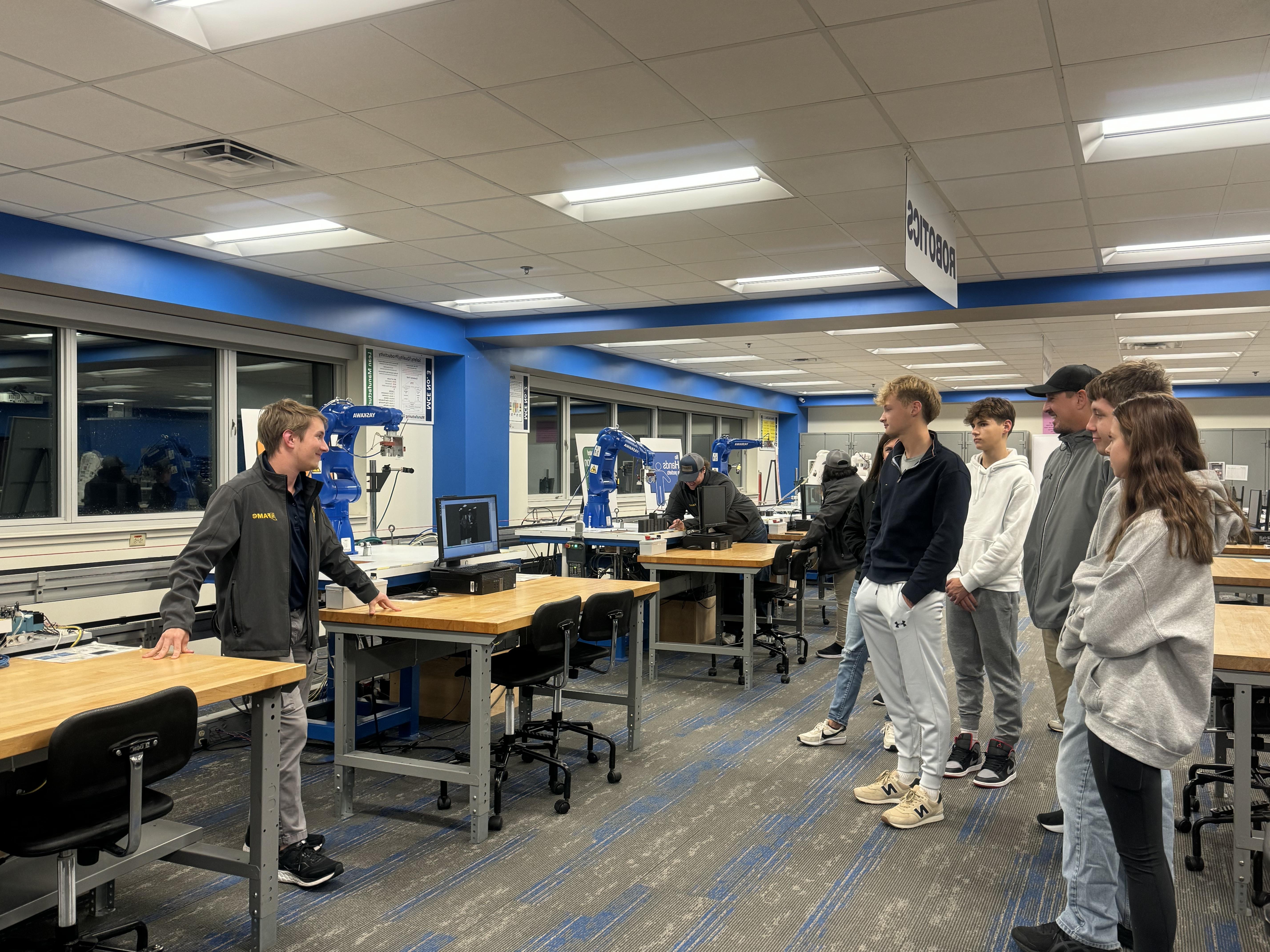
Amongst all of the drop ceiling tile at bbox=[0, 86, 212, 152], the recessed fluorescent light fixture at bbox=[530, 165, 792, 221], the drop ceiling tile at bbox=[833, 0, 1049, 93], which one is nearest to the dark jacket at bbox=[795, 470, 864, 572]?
the recessed fluorescent light fixture at bbox=[530, 165, 792, 221]

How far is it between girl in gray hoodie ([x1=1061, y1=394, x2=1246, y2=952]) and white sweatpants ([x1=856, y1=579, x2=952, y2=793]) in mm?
1221

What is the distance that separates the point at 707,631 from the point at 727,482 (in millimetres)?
1095

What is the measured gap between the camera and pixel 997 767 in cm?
372

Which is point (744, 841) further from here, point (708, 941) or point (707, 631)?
point (707, 631)

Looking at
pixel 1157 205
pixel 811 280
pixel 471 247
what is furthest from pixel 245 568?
pixel 811 280

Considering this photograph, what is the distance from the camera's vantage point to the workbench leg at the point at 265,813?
2404 mm

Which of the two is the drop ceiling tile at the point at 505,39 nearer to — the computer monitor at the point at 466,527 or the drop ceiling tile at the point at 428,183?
the drop ceiling tile at the point at 428,183

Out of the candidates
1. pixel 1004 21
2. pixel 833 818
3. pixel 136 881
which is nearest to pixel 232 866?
pixel 136 881

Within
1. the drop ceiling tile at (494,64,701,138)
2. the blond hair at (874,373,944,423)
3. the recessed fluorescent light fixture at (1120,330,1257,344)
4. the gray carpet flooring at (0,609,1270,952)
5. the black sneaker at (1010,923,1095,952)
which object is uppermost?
the drop ceiling tile at (494,64,701,138)

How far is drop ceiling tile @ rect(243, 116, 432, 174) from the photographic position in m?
3.56

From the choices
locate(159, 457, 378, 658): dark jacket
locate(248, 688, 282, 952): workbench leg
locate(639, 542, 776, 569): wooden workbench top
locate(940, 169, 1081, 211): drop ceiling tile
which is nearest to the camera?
locate(248, 688, 282, 952): workbench leg

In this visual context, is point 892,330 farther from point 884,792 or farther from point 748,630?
point 884,792

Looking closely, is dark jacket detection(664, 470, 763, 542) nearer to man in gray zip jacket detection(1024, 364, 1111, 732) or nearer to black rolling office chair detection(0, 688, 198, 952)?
man in gray zip jacket detection(1024, 364, 1111, 732)

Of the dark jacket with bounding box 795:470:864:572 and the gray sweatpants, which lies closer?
the gray sweatpants
